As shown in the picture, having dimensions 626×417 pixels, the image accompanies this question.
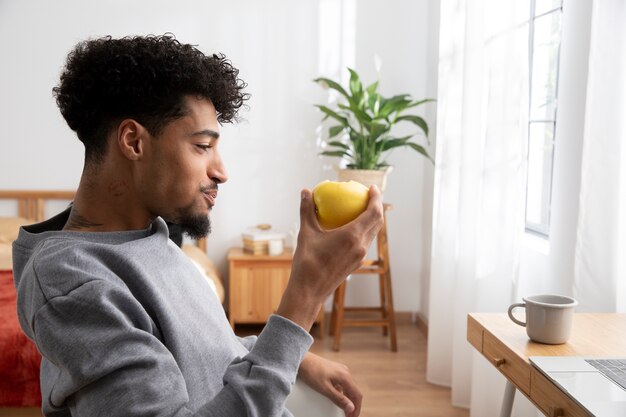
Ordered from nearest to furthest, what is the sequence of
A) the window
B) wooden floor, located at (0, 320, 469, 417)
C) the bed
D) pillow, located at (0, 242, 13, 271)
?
the bed → the window → wooden floor, located at (0, 320, 469, 417) → pillow, located at (0, 242, 13, 271)

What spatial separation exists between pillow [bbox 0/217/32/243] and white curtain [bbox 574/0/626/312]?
2.74 metres

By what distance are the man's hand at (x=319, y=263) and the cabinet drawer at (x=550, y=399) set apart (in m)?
0.45

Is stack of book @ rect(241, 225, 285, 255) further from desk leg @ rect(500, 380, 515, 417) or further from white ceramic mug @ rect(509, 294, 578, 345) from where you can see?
white ceramic mug @ rect(509, 294, 578, 345)

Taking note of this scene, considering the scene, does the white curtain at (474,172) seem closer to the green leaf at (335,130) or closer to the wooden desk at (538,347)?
Answer: the green leaf at (335,130)

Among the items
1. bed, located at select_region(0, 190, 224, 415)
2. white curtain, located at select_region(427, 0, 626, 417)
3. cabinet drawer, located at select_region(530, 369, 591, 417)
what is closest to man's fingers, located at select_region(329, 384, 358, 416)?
cabinet drawer, located at select_region(530, 369, 591, 417)

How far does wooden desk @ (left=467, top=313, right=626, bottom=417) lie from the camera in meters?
1.19

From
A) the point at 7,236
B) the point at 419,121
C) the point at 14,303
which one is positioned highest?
the point at 419,121

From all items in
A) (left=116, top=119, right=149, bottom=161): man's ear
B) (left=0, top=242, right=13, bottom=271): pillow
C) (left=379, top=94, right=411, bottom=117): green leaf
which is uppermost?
(left=379, top=94, right=411, bottom=117): green leaf

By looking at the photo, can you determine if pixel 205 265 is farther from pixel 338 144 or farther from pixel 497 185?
pixel 497 185

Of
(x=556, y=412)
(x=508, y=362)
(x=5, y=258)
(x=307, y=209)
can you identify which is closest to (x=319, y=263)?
(x=307, y=209)

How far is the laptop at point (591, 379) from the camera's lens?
1.02 metres

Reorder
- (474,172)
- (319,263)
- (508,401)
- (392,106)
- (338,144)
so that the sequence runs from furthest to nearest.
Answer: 1. (338,144)
2. (392,106)
3. (474,172)
4. (508,401)
5. (319,263)

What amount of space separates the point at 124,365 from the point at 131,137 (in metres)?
0.34

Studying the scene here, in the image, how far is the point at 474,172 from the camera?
2670 millimetres
